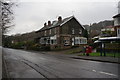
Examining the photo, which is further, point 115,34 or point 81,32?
point 81,32

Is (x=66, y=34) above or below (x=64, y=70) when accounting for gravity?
above

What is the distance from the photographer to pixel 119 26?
36.4 meters

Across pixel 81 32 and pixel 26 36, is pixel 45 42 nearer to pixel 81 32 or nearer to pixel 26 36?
pixel 81 32

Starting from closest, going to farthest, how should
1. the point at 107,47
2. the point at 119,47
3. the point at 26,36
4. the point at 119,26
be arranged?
the point at 119,47 < the point at 107,47 < the point at 119,26 < the point at 26,36

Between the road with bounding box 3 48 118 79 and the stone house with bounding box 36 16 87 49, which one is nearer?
the road with bounding box 3 48 118 79

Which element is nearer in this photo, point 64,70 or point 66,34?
point 64,70

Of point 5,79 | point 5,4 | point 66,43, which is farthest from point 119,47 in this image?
point 66,43

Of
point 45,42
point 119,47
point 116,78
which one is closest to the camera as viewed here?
point 116,78

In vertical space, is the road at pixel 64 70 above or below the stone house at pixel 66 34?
below

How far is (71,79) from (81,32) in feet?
143

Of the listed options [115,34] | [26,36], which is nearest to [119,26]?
[115,34]

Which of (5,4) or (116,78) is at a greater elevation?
Answer: (5,4)

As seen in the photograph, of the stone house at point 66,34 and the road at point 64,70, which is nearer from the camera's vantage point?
the road at point 64,70

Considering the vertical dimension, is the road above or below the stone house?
below
